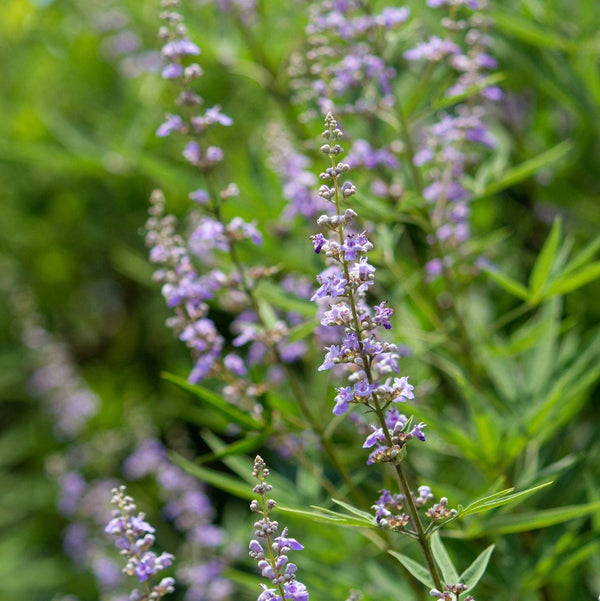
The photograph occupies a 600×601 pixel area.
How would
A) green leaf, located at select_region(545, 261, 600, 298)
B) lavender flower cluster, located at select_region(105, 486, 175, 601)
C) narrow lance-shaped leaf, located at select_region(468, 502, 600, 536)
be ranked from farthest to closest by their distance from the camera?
green leaf, located at select_region(545, 261, 600, 298)
narrow lance-shaped leaf, located at select_region(468, 502, 600, 536)
lavender flower cluster, located at select_region(105, 486, 175, 601)

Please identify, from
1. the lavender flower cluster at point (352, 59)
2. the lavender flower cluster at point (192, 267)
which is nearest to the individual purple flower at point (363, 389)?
the lavender flower cluster at point (192, 267)

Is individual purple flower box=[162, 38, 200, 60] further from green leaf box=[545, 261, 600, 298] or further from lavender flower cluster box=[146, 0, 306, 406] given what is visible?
green leaf box=[545, 261, 600, 298]

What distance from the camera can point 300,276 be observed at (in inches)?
152

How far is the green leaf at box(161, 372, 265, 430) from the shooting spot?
2482mm

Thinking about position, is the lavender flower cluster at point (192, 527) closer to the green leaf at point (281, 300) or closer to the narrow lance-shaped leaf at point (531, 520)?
the green leaf at point (281, 300)

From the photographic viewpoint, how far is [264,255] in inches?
148

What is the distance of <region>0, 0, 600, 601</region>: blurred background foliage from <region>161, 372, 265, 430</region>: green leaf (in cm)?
49

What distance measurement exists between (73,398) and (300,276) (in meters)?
2.17

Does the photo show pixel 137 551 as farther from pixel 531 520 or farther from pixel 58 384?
pixel 58 384

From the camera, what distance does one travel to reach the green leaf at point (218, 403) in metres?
2.48

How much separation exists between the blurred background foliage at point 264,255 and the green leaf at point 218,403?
1.62 ft

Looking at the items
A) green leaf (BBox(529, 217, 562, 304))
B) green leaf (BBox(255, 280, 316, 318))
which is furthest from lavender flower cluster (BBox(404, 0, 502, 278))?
green leaf (BBox(255, 280, 316, 318))

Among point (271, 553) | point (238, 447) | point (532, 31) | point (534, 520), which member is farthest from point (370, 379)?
point (532, 31)

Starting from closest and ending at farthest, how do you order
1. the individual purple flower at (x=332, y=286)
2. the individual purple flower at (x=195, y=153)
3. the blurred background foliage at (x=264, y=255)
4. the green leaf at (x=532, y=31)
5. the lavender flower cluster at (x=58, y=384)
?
the individual purple flower at (x=332, y=286)
the individual purple flower at (x=195, y=153)
the blurred background foliage at (x=264, y=255)
the green leaf at (x=532, y=31)
the lavender flower cluster at (x=58, y=384)
